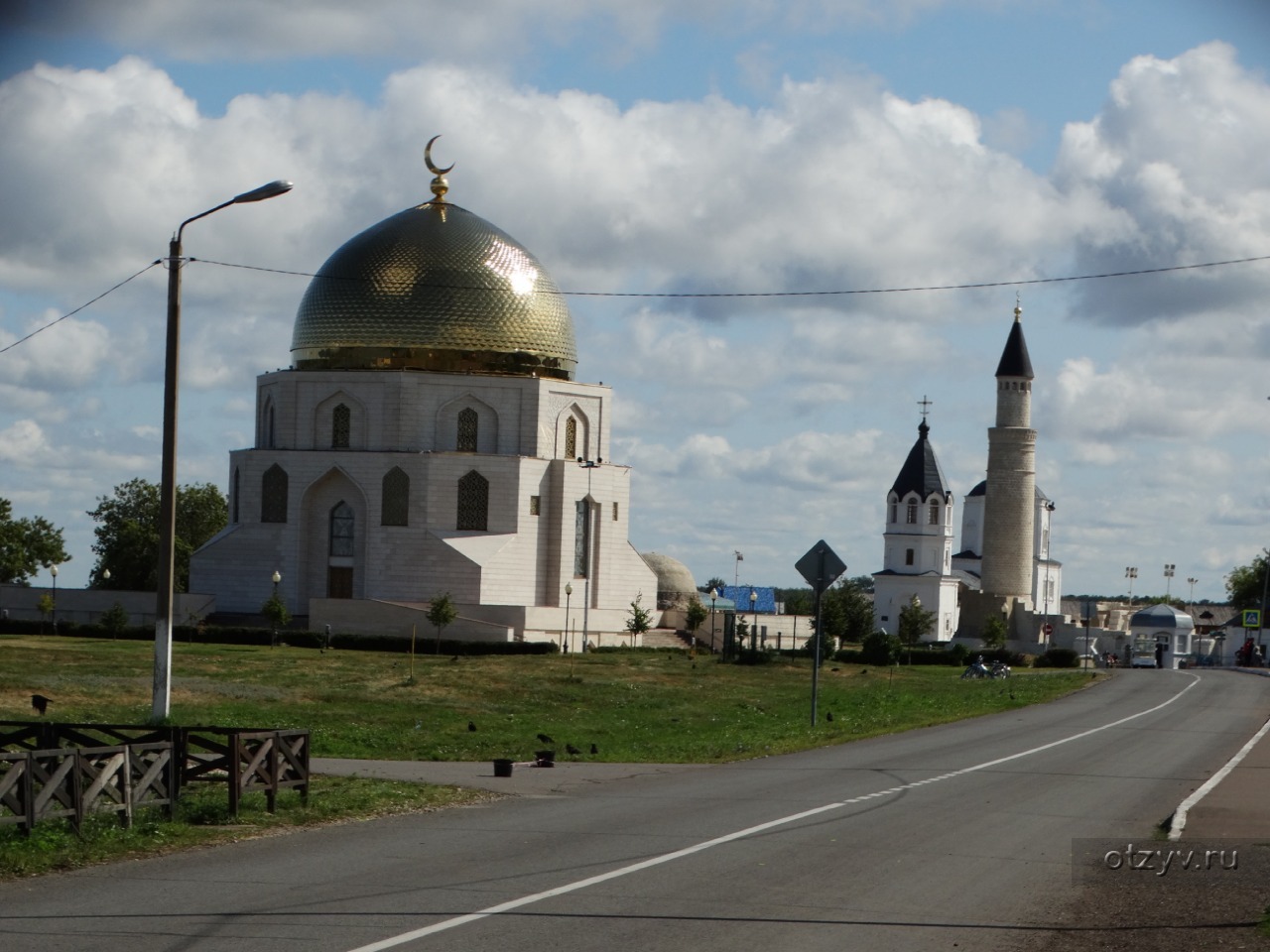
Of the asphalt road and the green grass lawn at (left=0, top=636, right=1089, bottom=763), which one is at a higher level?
the asphalt road

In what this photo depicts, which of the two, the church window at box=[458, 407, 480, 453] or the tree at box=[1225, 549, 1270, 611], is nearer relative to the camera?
the church window at box=[458, 407, 480, 453]

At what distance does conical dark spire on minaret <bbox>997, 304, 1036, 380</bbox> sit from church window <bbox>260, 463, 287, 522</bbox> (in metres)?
48.1

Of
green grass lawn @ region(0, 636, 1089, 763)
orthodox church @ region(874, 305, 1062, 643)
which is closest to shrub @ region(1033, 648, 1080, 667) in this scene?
orthodox church @ region(874, 305, 1062, 643)

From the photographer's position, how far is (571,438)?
61844mm

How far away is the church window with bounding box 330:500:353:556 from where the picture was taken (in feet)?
198

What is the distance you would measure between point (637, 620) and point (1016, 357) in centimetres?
4299

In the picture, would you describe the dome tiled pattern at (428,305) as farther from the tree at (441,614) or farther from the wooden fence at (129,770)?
the wooden fence at (129,770)

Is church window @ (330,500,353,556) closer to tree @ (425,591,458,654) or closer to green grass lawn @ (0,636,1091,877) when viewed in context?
tree @ (425,591,458,654)

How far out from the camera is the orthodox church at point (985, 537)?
9306 centimetres

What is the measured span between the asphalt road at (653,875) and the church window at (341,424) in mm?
43280

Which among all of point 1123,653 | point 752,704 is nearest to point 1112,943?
point 752,704

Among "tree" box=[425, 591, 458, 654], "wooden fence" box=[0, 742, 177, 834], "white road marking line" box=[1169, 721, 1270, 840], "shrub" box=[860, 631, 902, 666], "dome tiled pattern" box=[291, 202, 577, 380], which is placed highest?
"dome tiled pattern" box=[291, 202, 577, 380]

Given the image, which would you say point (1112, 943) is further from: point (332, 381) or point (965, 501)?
point (965, 501)

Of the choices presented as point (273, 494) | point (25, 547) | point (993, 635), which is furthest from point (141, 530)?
point (993, 635)
